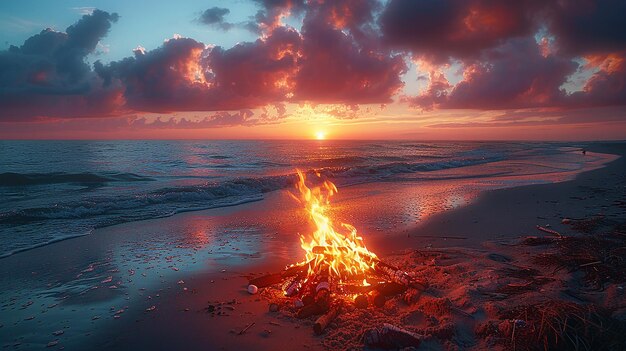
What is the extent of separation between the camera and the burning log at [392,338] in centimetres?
462

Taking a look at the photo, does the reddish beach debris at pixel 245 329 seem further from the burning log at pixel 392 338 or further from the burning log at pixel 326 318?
the burning log at pixel 392 338

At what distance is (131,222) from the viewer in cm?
1365

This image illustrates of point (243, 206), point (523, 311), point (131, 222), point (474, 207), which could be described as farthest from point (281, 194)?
point (523, 311)

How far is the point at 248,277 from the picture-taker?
7449mm

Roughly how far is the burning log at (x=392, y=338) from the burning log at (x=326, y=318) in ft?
2.22

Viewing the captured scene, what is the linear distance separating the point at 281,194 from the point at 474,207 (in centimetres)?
1052

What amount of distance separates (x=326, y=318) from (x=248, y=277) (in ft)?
8.68

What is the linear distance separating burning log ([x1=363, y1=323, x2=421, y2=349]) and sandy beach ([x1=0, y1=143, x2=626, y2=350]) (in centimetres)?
15

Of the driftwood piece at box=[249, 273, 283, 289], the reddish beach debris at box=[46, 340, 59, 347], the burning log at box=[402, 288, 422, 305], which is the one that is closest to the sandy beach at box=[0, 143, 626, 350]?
the reddish beach debris at box=[46, 340, 59, 347]

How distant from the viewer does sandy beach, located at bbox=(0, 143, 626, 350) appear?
5.10 metres

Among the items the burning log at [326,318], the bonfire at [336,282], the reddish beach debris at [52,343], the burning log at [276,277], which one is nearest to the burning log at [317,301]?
the bonfire at [336,282]

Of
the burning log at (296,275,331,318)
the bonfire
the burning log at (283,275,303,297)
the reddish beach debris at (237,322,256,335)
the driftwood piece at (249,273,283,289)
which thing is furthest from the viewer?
the driftwood piece at (249,273,283,289)

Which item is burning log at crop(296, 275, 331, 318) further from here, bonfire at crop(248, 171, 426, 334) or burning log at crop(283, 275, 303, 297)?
burning log at crop(283, 275, 303, 297)

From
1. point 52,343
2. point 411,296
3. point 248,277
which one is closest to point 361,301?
point 411,296
